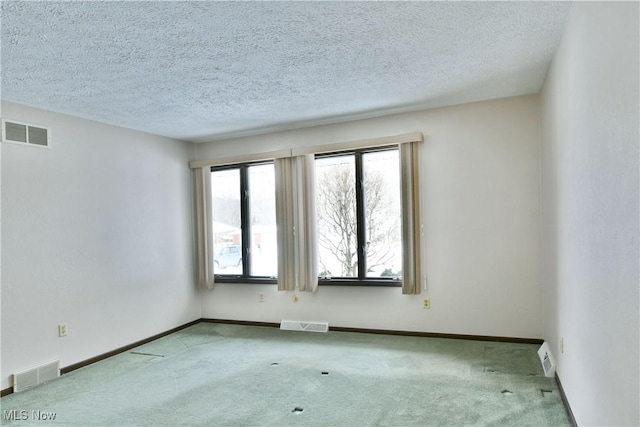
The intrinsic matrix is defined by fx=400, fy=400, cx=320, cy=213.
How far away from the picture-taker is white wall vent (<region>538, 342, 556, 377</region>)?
10.3 ft

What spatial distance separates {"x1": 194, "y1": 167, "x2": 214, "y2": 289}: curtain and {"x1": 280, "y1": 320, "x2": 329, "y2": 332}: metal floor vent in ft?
3.96

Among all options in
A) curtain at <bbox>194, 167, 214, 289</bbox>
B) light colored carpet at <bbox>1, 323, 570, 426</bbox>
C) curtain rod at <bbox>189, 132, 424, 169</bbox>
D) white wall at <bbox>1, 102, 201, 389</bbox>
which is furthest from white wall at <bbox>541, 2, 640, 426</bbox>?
white wall at <bbox>1, 102, 201, 389</bbox>

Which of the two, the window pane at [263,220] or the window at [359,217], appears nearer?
the window at [359,217]

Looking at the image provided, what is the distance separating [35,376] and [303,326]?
2.66 m

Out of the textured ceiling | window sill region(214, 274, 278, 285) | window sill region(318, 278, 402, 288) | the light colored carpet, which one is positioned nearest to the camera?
the textured ceiling

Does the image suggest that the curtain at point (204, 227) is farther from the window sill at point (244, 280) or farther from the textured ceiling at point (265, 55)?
the textured ceiling at point (265, 55)

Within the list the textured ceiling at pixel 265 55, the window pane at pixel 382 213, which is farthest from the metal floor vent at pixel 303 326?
the textured ceiling at pixel 265 55

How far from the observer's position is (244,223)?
530 cm

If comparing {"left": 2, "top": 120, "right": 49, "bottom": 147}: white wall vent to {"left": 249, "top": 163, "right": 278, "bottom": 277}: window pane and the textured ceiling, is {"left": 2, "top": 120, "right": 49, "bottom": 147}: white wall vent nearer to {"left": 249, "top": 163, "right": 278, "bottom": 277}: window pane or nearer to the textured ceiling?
the textured ceiling

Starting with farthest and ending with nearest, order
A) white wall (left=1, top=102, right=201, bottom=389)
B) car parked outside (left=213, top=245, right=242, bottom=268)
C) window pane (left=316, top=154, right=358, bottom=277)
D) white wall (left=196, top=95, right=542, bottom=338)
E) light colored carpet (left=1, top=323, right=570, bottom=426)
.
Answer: car parked outside (left=213, top=245, right=242, bottom=268) < window pane (left=316, top=154, right=358, bottom=277) < white wall (left=196, top=95, right=542, bottom=338) < white wall (left=1, top=102, right=201, bottom=389) < light colored carpet (left=1, top=323, right=570, bottom=426)

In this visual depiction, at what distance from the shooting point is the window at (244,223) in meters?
5.18

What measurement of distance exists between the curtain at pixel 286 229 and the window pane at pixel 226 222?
28.5 inches

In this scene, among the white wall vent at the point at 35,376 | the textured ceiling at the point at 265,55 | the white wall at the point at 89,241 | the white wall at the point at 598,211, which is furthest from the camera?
the white wall at the point at 89,241

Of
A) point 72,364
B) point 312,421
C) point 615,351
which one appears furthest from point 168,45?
point 72,364
